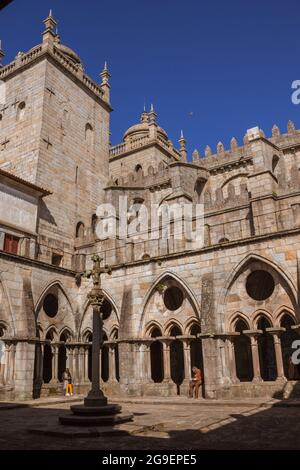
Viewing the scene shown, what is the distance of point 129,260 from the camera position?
17625 mm

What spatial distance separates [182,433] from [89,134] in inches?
880

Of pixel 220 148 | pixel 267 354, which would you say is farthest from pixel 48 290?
pixel 220 148

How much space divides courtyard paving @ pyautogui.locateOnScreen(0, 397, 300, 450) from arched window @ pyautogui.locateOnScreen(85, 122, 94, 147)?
18896mm

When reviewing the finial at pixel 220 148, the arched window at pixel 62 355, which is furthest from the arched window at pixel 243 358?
the finial at pixel 220 148

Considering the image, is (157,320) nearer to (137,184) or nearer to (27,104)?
(137,184)

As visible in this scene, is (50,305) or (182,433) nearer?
(182,433)

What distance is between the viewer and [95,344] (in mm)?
9812

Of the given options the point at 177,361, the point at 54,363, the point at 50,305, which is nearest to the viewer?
the point at 54,363

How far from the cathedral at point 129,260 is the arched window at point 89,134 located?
0.07 metres

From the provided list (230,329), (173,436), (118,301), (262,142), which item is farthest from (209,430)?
(262,142)

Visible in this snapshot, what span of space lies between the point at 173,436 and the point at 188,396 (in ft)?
26.1

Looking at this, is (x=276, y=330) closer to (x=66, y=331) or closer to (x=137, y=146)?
(x=66, y=331)

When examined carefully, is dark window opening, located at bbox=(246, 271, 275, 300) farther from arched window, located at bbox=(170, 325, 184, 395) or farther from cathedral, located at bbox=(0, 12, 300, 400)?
arched window, located at bbox=(170, 325, 184, 395)

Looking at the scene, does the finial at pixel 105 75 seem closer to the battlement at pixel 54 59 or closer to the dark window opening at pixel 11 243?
the battlement at pixel 54 59
